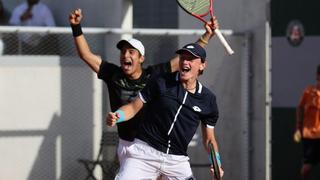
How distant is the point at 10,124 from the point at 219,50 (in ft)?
9.55

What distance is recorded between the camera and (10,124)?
10.6 metres

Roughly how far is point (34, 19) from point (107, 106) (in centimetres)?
211

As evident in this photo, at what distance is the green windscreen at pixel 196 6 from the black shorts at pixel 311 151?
12.0ft

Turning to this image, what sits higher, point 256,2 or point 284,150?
point 256,2

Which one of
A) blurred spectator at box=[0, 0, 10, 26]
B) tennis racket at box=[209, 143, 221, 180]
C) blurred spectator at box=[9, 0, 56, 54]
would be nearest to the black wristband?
tennis racket at box=[209, 143, 221, 180]

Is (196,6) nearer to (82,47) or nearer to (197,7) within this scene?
(197,7)

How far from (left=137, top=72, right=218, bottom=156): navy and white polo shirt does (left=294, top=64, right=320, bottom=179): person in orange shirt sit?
391 cm

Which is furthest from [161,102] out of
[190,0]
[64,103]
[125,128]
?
[64,103]

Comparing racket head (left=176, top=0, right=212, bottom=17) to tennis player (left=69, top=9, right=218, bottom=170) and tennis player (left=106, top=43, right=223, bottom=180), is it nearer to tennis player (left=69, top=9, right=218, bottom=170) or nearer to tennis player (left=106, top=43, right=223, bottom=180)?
tennis player (left=69, top=9, right=218, bottom=170)

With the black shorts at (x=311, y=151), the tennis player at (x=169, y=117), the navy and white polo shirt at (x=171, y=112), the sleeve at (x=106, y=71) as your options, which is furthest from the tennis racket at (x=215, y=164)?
the black shorts at (x=311, y=151)

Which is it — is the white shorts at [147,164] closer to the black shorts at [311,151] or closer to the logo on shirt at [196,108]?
the logo on shirt at [196,108]

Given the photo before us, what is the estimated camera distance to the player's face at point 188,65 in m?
6.90

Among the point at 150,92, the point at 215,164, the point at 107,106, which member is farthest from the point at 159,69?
the point at 107,106

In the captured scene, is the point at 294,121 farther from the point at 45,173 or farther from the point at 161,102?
the point at 161,102
